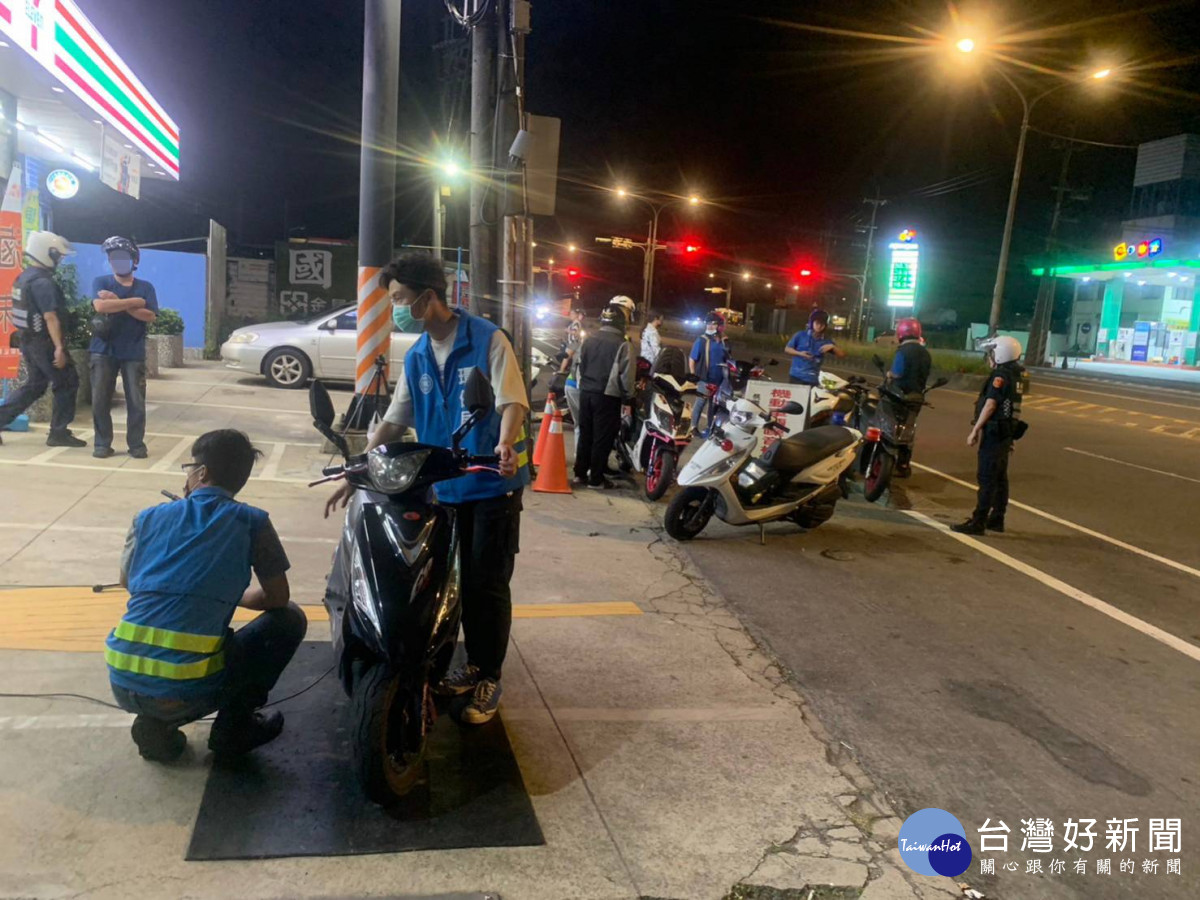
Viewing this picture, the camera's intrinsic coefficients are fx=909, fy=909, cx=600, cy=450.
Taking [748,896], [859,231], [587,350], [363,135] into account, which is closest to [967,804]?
[748,896]

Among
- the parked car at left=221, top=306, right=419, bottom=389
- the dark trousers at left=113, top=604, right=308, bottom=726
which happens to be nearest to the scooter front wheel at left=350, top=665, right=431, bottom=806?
the dark trousers at left=113, top=604, right=308, bottom=726

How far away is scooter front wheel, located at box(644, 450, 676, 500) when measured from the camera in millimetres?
8742

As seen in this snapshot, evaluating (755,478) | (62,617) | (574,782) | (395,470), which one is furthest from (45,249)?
(574,782)

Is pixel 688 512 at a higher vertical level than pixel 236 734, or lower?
higher

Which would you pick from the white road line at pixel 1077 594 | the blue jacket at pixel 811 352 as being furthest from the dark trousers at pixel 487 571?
the blue jacket at pixel 811 352

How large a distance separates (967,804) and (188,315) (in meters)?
18.7

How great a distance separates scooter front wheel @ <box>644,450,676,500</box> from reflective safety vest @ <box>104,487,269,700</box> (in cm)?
584

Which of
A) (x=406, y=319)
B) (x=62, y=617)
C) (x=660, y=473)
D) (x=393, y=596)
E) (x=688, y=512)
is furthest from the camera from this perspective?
(x=660, y=473)

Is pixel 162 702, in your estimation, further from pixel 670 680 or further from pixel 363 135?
pixel 363 135

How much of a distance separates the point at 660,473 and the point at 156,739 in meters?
5.98

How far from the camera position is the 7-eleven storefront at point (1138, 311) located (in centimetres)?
4000

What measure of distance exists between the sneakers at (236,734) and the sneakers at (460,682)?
0.76 m

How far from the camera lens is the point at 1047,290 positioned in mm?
46562

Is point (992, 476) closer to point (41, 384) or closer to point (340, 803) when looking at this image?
point (340, 803)
